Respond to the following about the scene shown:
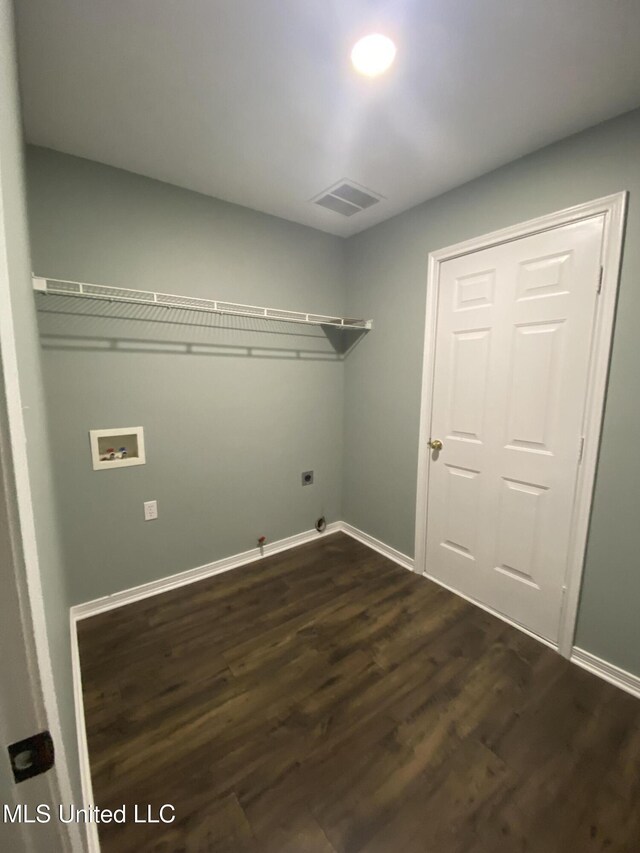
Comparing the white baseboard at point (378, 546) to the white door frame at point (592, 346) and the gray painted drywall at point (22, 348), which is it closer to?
the white door frame at point (592, 346)

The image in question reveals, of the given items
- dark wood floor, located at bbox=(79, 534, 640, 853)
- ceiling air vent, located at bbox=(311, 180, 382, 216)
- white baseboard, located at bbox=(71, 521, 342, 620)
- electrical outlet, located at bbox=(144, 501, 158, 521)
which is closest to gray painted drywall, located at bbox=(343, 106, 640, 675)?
ceiling air vent, located at bbox=(311, 180, 382, 216)

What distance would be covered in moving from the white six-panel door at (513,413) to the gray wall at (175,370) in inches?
41.5

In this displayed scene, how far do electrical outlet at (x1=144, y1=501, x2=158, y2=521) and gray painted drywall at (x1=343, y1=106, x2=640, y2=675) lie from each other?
1545 millimetres

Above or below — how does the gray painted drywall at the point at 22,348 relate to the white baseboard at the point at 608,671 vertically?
above

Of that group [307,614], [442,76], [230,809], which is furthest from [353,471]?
[442,76]

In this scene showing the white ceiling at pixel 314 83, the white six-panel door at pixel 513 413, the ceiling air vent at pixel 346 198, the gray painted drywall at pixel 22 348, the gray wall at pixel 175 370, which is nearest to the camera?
the gray painted drywall at pixel 22 348

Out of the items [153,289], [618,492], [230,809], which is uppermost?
[153,289]

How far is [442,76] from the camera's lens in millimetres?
1315

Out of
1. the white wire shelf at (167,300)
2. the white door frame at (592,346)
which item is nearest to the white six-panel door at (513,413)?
the white door frame at (592,346)

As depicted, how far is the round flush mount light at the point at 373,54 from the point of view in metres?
1.17

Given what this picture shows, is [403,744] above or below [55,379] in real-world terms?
below

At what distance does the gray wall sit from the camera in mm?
1820

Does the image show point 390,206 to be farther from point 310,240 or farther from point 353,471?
point 353,471

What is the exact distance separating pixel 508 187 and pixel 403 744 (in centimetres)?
263
